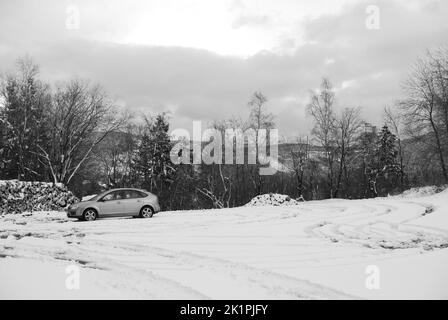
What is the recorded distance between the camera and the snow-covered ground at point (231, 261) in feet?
22.6

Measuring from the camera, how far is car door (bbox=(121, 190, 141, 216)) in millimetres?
19609

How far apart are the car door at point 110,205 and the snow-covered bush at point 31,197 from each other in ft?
25.1

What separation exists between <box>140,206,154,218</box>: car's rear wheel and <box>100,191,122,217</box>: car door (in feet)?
3.56

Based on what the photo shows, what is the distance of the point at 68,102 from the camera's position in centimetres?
3988

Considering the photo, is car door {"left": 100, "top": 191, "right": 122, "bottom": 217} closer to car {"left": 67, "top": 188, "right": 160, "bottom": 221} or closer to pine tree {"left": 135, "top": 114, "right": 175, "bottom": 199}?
car {"left": 67, "top": 188, "right": 160, "bottom": 221}

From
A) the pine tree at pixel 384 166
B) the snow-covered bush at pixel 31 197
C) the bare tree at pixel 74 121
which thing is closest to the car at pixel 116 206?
the snow-covered bush at pixel 31 197

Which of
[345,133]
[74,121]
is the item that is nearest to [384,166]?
[345,133]

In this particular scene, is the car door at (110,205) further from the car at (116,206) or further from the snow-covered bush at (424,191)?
the snow-covered bush at (424,191)

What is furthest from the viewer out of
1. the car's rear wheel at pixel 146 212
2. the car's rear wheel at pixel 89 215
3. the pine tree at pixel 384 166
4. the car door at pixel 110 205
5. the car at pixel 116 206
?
the pine tree at pixel 384 166

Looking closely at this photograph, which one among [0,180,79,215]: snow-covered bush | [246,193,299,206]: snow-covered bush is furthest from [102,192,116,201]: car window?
[246,193,299,206]: snow-covered bush

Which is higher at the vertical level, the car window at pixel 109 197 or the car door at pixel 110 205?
the car window at pixel 109 197
